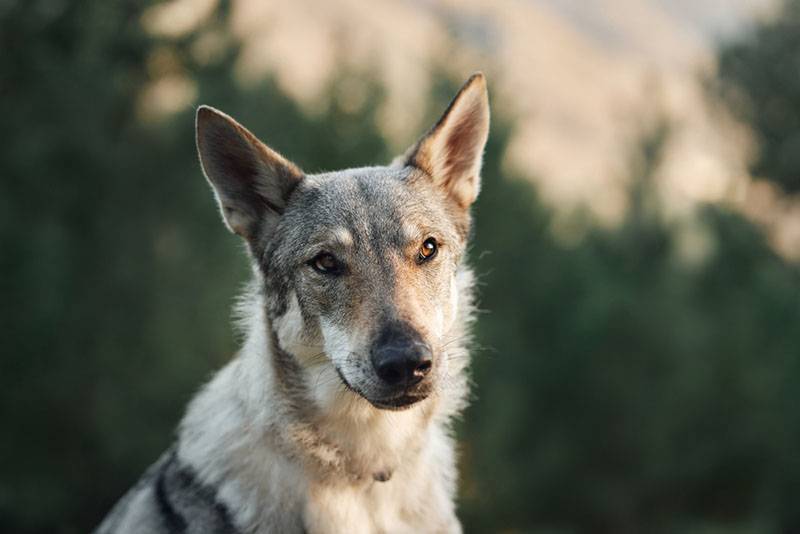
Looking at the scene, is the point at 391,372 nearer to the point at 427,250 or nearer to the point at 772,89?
the point at 427,250

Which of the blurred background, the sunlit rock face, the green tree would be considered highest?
the green tree

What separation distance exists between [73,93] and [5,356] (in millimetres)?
3517

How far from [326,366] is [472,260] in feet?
34.1

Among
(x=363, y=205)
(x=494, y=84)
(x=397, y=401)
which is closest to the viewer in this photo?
(x=397, y=401)

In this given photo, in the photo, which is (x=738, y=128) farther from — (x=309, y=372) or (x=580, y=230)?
(x=309, y=372)

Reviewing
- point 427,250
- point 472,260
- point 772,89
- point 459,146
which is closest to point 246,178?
point 427,250

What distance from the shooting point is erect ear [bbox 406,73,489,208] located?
4.38 m

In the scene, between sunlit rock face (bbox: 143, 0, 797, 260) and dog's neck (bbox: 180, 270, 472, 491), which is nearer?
dog's neck (bbox: 180, 270, 472, 491)

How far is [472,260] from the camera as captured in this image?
14.2 meters

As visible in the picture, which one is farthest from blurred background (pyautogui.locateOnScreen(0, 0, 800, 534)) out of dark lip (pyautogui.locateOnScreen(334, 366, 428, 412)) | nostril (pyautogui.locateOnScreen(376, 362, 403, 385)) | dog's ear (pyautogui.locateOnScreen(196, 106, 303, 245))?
nostril (pyautogui.locateOnScreen(376, 362, 403, 385))

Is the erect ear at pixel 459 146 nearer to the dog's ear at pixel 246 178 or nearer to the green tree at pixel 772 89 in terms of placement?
the dog's ear at pixel 246 178

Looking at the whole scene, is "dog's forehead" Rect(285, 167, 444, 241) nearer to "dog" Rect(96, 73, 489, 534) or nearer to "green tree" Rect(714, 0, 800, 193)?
"dog" Rect(96, 73, 489, 534)

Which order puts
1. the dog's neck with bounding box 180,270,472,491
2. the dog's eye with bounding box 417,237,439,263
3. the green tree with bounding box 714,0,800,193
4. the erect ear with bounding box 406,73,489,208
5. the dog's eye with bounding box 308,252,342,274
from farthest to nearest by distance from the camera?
the green tree with bounding box 714,0,800,193 → the erect ear with bounding box 406,73,489,208 → the dog's eye with bounding box 417,237,439,263 → the dog's eye with bounding box 308,252,342,274 → the dog's neck with bounding box 180,270,472,491

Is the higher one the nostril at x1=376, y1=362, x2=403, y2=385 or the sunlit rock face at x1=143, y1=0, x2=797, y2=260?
the sunlit rock face at x1=143, y1=0, x2=797, y2=260
